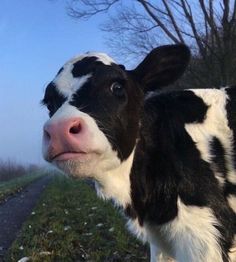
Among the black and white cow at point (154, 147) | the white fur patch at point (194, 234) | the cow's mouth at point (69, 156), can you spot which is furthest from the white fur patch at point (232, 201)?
the cow's mouth at point (69, 156)

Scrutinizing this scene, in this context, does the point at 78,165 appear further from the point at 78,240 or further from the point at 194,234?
the point at 78,240

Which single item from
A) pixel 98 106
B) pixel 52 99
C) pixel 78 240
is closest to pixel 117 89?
pixel 98 106

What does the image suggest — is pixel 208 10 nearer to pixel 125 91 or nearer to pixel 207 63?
pixel 207 63

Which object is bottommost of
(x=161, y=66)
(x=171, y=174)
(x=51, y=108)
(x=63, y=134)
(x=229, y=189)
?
(x=229, y=189)

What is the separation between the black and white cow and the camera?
451cm

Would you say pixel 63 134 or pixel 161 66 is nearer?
pixel 63 134

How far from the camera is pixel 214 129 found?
5.30m

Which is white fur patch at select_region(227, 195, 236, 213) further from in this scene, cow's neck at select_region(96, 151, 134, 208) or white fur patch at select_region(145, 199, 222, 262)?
cow's neck at select_region(96, 151, 134, 208)

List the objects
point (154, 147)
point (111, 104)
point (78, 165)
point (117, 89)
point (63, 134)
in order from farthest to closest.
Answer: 1. point (154, 147)
2. point (117, 89)
3. point (111, 104)
4. point (78, 165)
5. point (63, 134)

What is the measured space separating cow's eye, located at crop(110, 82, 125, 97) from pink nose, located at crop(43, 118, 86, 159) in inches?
27.0

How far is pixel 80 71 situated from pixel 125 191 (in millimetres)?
1065

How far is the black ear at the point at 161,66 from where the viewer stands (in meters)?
5.34

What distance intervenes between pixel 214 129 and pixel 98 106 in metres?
1.21

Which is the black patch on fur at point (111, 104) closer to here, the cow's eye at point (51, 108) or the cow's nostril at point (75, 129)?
the cow's nostril at point (75, 129)
